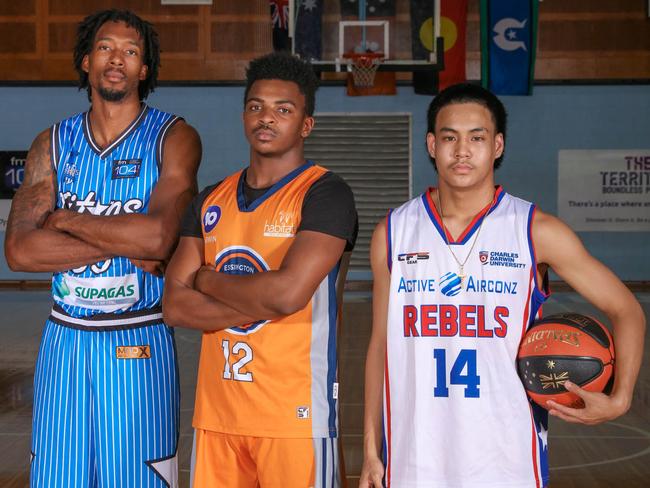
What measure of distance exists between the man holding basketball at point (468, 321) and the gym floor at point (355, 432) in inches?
88.6

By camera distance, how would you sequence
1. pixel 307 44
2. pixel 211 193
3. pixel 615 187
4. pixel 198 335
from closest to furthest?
pixel 211 193 < pixel 198 335 < pixel 307 44 < pixel 615 187

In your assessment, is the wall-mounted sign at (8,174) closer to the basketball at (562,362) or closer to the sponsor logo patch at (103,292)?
the sponsor logo patch at (103,292)

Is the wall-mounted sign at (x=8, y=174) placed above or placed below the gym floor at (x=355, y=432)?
above

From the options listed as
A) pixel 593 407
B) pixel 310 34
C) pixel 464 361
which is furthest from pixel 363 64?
pixel 593 407

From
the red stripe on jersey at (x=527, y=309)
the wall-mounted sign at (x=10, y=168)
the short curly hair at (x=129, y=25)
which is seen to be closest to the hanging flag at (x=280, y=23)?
the wall-mounted sign at (x=10, y=168)

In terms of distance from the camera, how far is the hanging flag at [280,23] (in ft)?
42.3

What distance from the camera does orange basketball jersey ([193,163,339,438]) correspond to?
254 cm

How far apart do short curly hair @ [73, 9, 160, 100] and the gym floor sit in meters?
2.35

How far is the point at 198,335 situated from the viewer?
10.4 metres

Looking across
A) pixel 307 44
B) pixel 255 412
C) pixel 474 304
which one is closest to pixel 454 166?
pixel 474 304

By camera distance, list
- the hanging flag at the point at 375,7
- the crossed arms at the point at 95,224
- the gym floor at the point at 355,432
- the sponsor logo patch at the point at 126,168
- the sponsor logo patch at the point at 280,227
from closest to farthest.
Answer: the sponsor logo patch at the point at 280,227 < the crossed arms at the point at 95,224 < the sponsor logo patch at the point at 126,168 < the gym floor at the point at 355,432 < the hanging flag at the point at 375,7

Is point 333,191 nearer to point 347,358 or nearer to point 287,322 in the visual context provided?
point 287,322

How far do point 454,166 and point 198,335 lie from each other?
8287mm

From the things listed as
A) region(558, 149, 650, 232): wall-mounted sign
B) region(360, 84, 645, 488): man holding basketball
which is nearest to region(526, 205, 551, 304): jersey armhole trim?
region(360, 84, 645, 488): man holding basketball
